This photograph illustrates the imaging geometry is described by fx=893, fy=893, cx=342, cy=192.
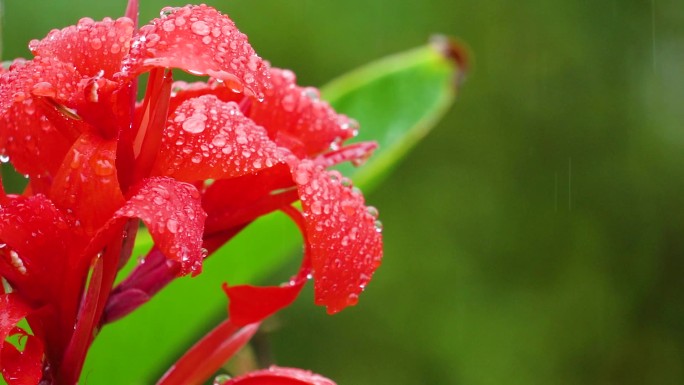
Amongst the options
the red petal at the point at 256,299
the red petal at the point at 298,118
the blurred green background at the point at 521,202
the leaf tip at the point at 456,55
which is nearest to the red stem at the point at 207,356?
the red petal at the point at 256,299

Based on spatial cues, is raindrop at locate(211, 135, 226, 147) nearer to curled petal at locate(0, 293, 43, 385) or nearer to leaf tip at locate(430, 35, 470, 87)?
curled petal at locate(0, 293, 43, 385)

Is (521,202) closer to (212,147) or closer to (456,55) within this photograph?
(456,55)

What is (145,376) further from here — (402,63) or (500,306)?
(500,306)

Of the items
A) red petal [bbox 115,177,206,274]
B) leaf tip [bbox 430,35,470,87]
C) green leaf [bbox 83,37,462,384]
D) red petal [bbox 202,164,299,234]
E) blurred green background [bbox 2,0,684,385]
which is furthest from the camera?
blurred green background [bbox 2,0,684,385]

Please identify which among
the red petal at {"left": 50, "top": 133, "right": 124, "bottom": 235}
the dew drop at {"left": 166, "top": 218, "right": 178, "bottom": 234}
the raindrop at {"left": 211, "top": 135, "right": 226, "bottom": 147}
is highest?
the raindrop at {"left": 211, "top": 135, "right": 226, "bottom": 147}

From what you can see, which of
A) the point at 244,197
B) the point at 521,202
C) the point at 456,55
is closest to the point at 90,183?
the point at 244,197

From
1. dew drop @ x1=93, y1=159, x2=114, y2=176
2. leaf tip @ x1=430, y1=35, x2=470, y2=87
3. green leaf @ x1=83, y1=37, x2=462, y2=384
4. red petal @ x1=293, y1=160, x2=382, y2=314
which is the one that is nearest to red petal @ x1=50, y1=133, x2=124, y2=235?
dew drop @ x1=93, y1=159, x2=114, y2=176

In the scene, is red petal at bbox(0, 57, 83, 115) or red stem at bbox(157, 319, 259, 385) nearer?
red petal at bbox(0, 57, 83, 115)
